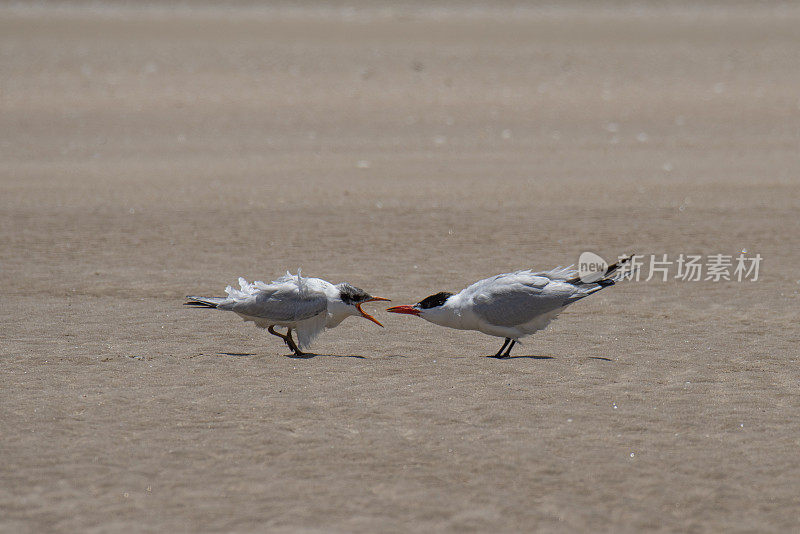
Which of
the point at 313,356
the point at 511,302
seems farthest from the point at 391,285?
the point at 511,302

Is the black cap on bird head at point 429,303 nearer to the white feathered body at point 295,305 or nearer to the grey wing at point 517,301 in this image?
the grey wing at point 517,301

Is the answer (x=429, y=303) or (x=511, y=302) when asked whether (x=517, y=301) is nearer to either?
(x=511, y=302)

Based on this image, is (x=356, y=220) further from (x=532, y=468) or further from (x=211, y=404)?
(x=532, y=468)

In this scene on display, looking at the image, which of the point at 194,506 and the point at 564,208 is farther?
the point at 564,208

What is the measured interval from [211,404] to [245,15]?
34.8 metres

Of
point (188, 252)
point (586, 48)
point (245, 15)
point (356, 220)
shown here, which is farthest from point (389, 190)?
point (245, 15)

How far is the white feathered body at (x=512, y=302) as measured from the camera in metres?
7.89

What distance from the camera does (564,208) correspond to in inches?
599

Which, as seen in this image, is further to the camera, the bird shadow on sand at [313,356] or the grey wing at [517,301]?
the bird shadow on sand at [313,356]

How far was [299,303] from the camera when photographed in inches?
317

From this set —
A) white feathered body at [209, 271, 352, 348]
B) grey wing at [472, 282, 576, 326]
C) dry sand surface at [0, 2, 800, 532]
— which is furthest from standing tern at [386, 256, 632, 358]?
white feathered body at [209, 271, 352, 348]

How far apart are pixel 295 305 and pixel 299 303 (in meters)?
0.03

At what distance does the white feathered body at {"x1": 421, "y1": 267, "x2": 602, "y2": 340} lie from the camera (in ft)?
25.9

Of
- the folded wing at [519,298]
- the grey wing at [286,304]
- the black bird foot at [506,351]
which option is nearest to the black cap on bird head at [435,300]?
the folded wing at [519,298]
